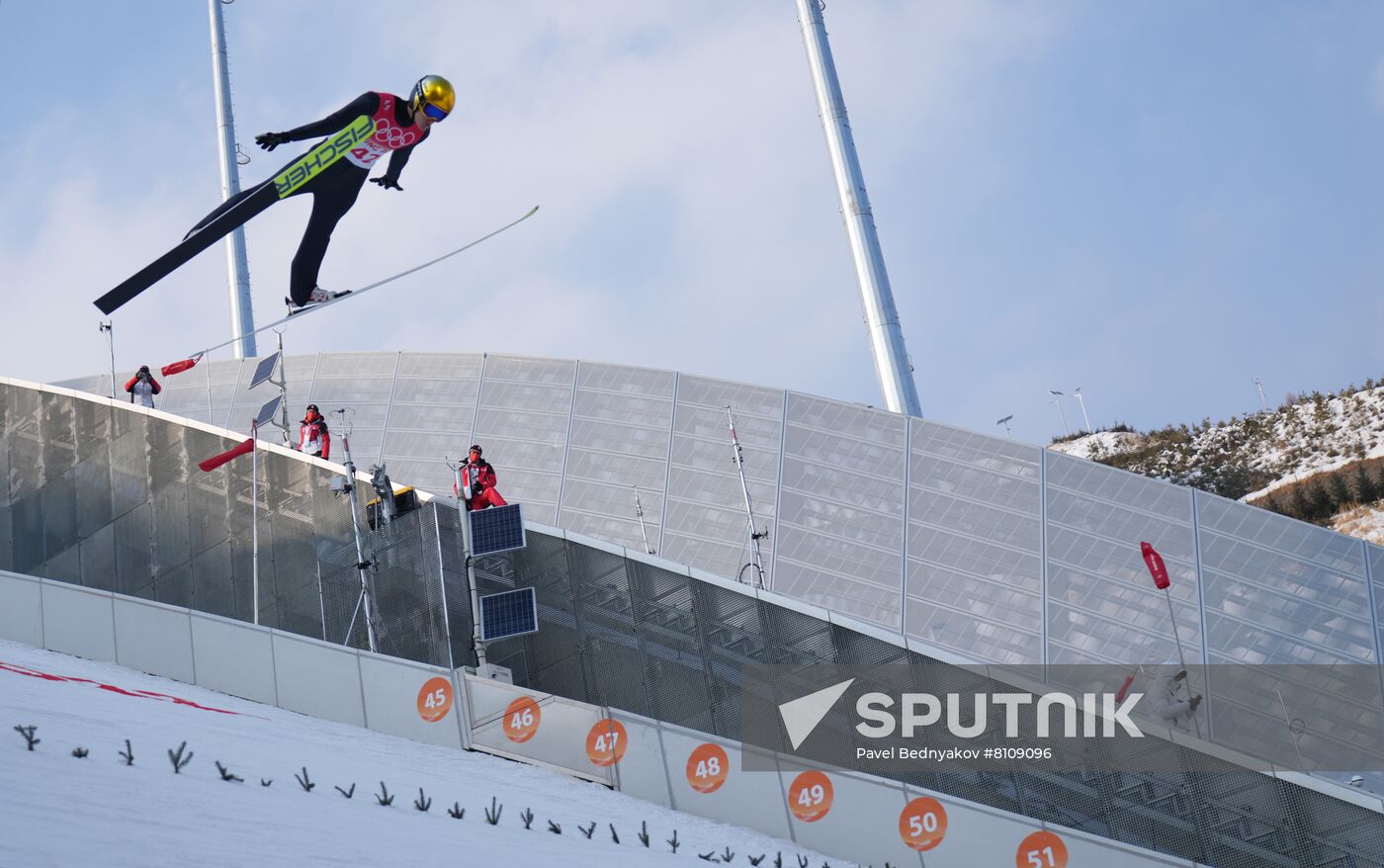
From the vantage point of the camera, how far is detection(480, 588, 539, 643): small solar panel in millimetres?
15867

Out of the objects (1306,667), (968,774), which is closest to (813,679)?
(968,774)

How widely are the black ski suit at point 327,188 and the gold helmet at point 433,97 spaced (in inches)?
8.7

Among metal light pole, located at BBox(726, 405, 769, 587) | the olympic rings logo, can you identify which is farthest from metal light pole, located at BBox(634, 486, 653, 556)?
the olympic rings logo

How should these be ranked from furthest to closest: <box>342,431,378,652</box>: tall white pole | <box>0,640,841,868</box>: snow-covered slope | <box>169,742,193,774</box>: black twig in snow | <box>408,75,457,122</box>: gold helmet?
<box>342,431,378,652</box>: tall white pole
<box>408,75,457,122</box>: gold helmet
<box>169,742,193,774</box>: black twig in snow
<box>0,640,841,868</box>: snow-covered slope

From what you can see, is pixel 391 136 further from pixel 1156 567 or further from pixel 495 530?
pixel 1156 567

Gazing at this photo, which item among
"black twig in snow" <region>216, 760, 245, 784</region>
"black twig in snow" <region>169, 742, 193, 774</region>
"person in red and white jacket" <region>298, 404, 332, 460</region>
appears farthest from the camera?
"person in red and white jacket" <region>298, 404, 332, 460</region>

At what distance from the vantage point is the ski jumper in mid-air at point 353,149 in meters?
15.4

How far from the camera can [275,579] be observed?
68.3ft

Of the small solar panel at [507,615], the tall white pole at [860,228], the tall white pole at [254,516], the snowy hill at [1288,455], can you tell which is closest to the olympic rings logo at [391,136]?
the small solar panel at [507,615]

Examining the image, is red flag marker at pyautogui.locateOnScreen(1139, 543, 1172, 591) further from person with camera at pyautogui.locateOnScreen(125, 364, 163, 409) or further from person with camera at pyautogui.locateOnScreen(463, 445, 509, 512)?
person with camera at pyautogui.locateOnScreen(125, 364, 163, 409)

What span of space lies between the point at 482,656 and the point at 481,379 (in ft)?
47.0

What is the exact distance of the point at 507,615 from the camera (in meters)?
16.0

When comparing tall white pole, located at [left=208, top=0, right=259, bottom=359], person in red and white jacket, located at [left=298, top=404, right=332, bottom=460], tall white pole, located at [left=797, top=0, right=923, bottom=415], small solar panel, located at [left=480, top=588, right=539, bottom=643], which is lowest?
small solar panel, located at [left=480, top=588, right=539, bottom=643]

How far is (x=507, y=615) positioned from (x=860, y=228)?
17163 millimetres
